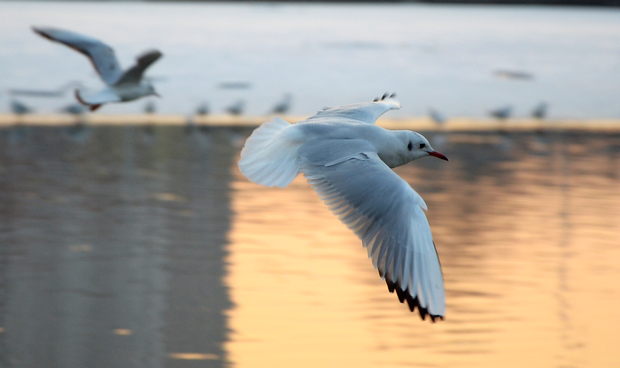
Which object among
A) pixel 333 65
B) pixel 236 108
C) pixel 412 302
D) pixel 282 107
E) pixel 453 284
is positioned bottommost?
pixel 333 65

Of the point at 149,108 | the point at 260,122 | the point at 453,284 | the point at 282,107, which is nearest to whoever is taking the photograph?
the point at 453,284

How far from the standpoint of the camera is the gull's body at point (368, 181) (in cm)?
343

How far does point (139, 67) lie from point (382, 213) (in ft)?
9.96

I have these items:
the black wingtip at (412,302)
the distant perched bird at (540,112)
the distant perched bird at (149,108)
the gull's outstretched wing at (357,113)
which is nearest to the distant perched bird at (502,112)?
the distant perched bird at (540,112)

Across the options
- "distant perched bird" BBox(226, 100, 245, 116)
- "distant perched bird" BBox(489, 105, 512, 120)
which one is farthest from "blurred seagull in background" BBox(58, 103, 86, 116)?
"distant perched bird" BBox(489, 105, 512, 120)

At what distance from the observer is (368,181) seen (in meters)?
3.66

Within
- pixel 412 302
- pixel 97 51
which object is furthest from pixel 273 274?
pixel 412 302

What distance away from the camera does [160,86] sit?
18625 millimetres

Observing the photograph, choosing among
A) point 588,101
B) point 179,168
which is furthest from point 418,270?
point 588,101

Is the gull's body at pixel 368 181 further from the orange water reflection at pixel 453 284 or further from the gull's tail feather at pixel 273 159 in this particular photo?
the orange water reflection at pixel 453 284

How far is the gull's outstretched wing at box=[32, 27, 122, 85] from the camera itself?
628cm

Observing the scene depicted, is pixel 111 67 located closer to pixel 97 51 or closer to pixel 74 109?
pixel 97 51

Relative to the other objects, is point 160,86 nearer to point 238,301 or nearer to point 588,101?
point 588,101

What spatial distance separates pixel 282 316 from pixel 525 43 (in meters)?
29.5
